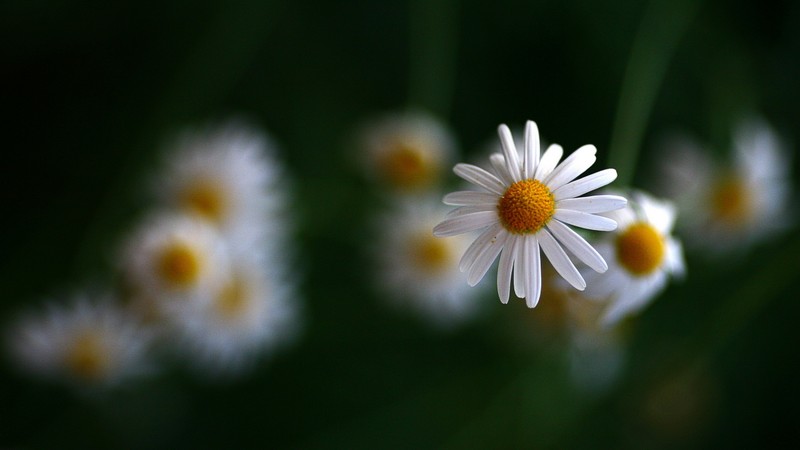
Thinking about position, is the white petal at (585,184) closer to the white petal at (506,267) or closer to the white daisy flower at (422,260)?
the white petal at (506,267)

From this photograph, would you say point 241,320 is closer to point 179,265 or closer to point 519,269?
point 179,265

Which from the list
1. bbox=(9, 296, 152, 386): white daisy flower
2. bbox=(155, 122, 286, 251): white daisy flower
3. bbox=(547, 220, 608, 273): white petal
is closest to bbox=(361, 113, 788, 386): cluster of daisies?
bbox=(547, 220, 608, 273): white petal

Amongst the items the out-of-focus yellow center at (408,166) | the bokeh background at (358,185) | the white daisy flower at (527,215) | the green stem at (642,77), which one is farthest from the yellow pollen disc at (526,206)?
the bokeh background at (358,185)

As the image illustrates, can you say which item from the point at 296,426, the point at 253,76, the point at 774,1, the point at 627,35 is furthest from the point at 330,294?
the point at 774,1

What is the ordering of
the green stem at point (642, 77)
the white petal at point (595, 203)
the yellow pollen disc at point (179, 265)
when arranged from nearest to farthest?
the white petal at point (595, 203) < the green stem at point (642, 77) < the yellow pollen disc at point (179, 265)

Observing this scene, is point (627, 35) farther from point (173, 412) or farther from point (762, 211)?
point (173, 412)

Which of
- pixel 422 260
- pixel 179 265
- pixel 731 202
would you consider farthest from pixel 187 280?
pixel 731 202

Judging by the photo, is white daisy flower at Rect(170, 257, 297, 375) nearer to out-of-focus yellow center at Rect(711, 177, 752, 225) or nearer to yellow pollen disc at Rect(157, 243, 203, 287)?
yellow pollen disc at Rect(157, 243, 203, 287)
